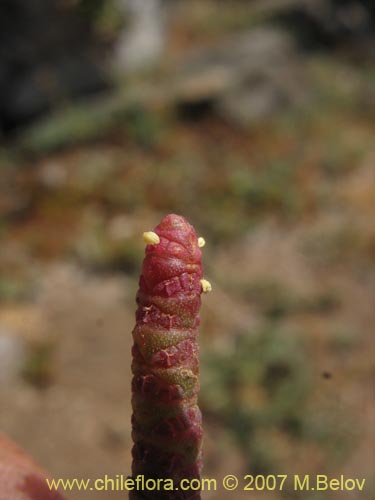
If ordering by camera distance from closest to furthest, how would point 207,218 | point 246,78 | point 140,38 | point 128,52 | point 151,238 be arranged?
point 151,238, point 207,218, point 246,78, point 128,52, point 140,38

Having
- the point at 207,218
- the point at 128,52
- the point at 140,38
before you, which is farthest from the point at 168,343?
the point at 140,38

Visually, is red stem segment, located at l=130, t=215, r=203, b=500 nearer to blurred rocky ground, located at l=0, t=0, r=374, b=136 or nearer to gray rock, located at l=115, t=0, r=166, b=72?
blurred rocky ground, located at l=0, t=0, r=374, b=136

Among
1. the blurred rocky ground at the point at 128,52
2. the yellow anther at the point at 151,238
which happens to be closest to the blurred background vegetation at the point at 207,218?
the blurred rocky ground at the point at 128,52

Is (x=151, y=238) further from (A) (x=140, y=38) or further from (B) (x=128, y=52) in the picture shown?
(A) (x=140, y=38)

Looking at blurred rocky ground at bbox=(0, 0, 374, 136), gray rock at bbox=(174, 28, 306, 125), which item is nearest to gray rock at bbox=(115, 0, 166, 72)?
blurred rocky ground at bbox=(0, 0, 374, 136)

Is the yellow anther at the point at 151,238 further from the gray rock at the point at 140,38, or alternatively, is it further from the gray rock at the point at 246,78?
the gray rock at the point at 140,38

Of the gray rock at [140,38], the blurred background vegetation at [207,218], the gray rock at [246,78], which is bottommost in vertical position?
the blurred background vegetation at [207,218]

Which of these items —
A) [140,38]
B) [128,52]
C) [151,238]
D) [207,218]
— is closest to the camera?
[151,238]
